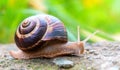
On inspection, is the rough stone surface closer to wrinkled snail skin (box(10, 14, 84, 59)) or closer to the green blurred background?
wrinkled snail skin (box(10, 14, 84, 59))

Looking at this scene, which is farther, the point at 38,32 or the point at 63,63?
the point at 38,32

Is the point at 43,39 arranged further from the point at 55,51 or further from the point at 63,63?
the point at 63,63

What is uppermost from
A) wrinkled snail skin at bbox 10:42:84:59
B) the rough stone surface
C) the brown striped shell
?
the brown striped shell

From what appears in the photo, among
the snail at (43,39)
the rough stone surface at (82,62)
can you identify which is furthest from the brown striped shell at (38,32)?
the rough stone surface at (82,62)

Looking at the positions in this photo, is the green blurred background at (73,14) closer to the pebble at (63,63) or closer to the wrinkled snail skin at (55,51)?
the wrinkled snail skin at (55,51)

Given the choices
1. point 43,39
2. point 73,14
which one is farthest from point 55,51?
point 73,14

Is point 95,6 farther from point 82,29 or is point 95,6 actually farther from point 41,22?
point 41,22

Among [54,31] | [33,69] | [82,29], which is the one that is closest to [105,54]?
[54,31]

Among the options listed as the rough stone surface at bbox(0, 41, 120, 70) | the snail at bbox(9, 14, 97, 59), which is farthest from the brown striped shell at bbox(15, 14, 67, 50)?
the rough stone surface at bbox(0, 41, 120, 70)
